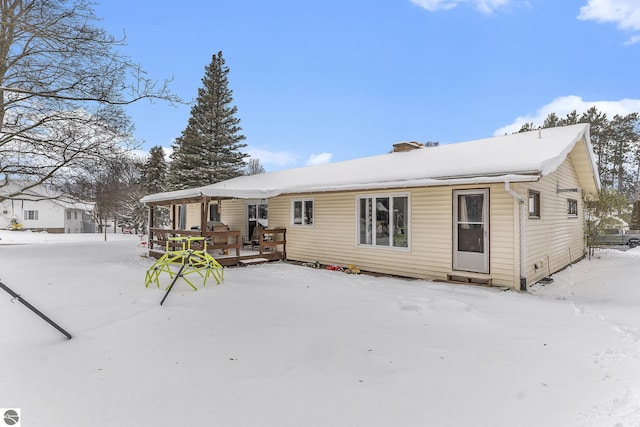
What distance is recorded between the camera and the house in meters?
6.95

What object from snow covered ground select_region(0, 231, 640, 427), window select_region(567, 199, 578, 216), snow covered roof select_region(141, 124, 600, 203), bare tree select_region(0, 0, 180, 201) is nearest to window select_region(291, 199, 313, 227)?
snow covered roof select_region(141, 124, 600, 203)

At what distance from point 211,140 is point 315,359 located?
24.8 m

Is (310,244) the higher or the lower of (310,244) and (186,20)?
the lower

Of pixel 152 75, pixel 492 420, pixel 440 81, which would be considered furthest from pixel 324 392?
pixel 440 81

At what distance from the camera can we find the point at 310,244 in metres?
10.5

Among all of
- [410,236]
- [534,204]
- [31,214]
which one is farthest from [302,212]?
[31,214]

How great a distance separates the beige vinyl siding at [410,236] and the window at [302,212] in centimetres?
16

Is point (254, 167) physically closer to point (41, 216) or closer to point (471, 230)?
point (41, 216)

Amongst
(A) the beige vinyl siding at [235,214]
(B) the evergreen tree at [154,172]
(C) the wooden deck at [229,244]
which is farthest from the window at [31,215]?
(C) the wooden deck at [229,244]

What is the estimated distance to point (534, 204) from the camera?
8.10 metres

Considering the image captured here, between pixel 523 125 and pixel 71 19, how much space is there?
105ft

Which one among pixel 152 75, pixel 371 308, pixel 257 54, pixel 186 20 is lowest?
pixel 371 308

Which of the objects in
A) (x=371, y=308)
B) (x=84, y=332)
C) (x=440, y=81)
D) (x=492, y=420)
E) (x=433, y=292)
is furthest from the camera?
(x=440, y=81)

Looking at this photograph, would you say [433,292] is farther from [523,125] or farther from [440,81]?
[523,125]
